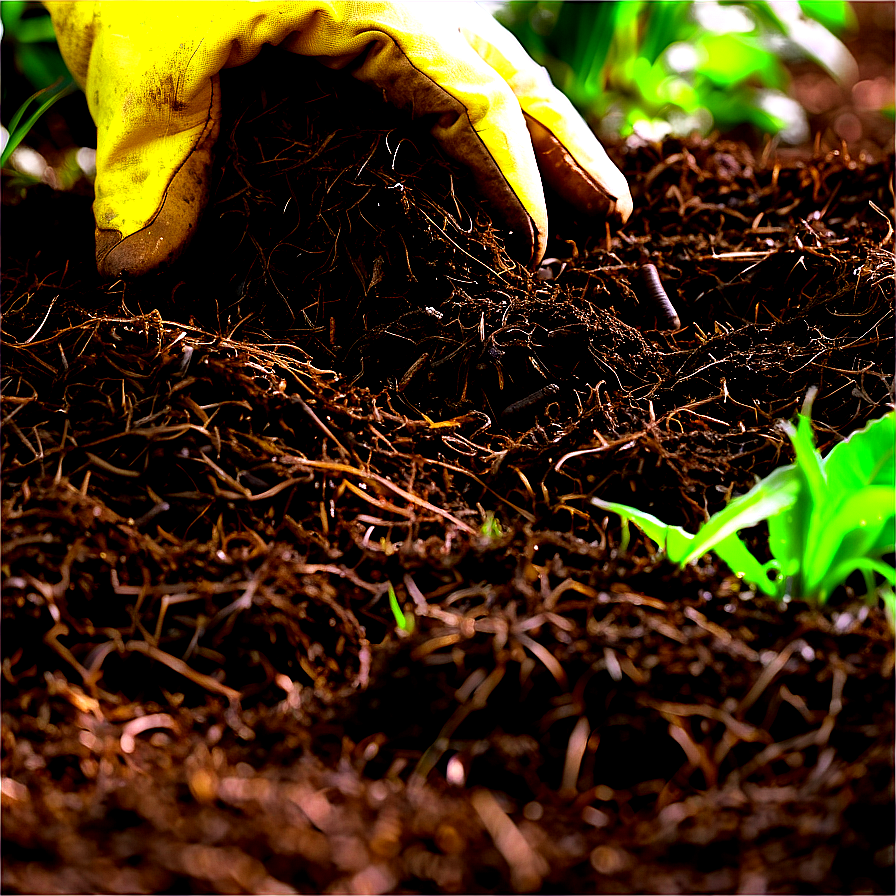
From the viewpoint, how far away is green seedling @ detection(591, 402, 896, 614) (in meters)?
0.86

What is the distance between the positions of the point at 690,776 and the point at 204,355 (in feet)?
2.64

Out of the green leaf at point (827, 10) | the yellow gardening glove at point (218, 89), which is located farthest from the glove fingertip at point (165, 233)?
the green leaf at point (827, 10)

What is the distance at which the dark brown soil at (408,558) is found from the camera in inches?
26.2

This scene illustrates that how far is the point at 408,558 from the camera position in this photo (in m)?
0.95

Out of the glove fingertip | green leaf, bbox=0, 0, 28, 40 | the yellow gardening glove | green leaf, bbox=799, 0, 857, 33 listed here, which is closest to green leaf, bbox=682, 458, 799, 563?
the yellow gardening glove

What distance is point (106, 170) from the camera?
4.65ft

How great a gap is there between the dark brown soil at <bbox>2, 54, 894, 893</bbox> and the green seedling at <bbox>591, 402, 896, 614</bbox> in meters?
0.04

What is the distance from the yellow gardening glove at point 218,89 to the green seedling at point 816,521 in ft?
2.40

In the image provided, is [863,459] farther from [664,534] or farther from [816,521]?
[664,534]

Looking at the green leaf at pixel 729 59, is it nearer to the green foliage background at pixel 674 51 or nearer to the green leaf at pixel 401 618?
the green foliage background at pixel 674 51

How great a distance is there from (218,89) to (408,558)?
3.07 feet

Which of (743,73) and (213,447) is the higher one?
(743,73)

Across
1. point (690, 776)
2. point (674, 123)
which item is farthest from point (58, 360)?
point (674, 123)

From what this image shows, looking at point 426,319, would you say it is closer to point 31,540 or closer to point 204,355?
point 204,355
